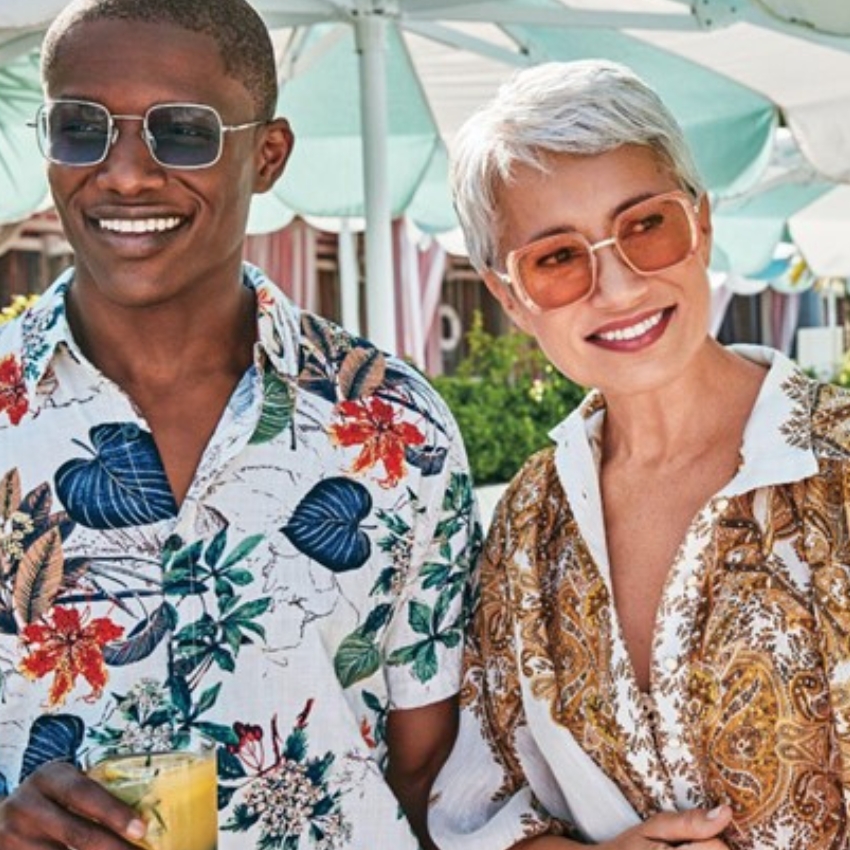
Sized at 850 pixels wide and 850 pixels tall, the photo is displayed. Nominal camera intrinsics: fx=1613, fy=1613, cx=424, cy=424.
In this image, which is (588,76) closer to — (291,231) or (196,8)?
(196,8)

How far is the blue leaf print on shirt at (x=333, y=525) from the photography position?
2.17 metres

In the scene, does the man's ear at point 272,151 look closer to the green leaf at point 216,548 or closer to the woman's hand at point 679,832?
the green leaf at point 216,548

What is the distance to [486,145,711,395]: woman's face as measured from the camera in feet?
6.76

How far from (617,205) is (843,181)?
452cm

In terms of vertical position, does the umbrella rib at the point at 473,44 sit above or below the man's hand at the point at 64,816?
above

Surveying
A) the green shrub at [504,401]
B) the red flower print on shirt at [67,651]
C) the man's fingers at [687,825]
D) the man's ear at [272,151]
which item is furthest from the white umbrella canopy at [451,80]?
the man's fingers at [687,825]

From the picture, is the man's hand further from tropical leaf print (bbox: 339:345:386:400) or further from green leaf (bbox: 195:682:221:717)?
tropical leaf print (bbox: 339:345:386:400)

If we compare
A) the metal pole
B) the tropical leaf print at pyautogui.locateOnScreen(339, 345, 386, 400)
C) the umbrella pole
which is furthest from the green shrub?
the tropical leaf print at pyautogui.locateOnScreen(339, 345, 386, 400)

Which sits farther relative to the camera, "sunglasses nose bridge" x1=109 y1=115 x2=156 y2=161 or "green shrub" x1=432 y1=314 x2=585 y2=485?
"green shrub" x1=432 y1=314 x2=585 y2=485

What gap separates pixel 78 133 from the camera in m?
2.09

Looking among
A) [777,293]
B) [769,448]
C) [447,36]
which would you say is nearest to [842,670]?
[769,448]

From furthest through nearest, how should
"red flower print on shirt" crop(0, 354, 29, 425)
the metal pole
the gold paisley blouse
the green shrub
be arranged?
the metal pole
the green shrub
"red flower print on shirt" crop(0, 354, 29, 425)
the gold paisley blouse

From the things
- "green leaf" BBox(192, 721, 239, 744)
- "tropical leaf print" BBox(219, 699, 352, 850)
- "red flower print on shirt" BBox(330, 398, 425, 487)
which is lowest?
"tropical leaf print" BBox(219, 699, 352, 850)

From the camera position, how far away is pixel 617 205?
2.07m
